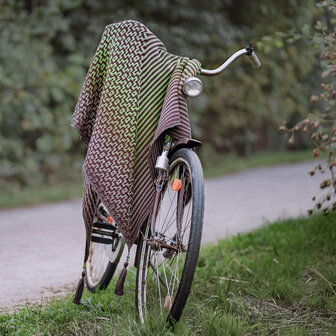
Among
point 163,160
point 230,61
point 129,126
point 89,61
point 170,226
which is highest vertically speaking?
point 89,61

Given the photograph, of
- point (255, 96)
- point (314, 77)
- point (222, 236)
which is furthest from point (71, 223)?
point (314, 77)

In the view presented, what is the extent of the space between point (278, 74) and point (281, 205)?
4950 millimetres

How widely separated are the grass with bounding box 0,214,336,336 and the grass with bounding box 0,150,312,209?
3568mm

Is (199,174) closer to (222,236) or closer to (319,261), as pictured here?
(319,261)

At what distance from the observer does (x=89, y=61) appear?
8062mm

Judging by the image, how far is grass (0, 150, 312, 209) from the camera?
272 inches

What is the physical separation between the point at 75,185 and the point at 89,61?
192cm

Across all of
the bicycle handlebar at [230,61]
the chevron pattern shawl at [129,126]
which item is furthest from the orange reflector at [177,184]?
the bicycle handlebar at [230,61]

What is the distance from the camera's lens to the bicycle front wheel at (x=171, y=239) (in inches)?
88.4

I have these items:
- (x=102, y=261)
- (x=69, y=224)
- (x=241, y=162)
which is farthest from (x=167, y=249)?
(x=241, y=162)

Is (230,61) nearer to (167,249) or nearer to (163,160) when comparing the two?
(163,160)

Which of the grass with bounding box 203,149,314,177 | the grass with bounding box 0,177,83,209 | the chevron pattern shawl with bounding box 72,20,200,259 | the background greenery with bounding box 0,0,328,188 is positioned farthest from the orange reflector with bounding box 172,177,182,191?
the grass with bounding box 203,149,314,177

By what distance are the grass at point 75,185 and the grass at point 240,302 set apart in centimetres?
357

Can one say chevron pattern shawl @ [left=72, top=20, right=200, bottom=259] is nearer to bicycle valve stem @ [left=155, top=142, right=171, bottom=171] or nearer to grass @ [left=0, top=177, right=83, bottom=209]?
bicycle valve stem @ [left=155, top=142, right=171, bottom=171]
